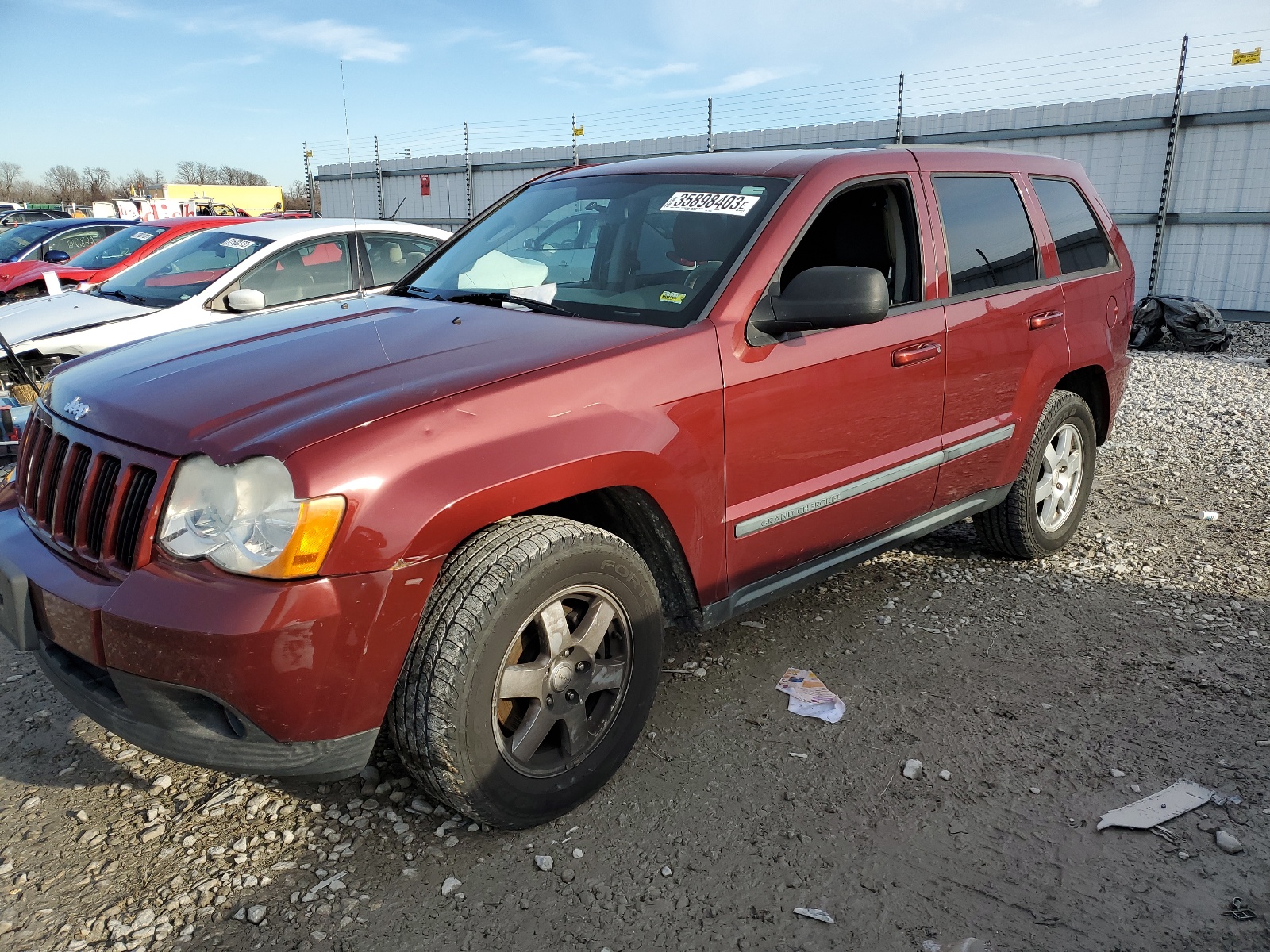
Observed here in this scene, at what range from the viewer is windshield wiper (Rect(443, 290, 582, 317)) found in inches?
120

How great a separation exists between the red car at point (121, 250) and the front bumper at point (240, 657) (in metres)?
6.42

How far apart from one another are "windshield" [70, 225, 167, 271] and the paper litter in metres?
8.00

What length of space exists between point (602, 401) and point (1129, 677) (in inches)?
90.6

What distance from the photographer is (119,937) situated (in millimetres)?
2176

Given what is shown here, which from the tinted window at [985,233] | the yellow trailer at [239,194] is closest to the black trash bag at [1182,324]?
the tinted window at [985,233]

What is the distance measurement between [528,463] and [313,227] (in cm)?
513

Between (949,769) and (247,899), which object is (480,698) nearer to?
(247,899)

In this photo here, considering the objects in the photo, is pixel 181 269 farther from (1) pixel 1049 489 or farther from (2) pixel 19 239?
(2) pixel 19 239

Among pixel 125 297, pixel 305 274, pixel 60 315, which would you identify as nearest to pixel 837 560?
pixel 305 274

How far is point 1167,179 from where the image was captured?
38.5ft

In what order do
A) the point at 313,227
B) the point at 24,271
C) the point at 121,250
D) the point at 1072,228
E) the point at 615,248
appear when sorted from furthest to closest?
the point at 24,271
the point at 121,250
the point at 313,227
the point at 1072,228
the point at 615,248

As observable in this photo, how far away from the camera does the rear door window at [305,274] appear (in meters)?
→ 6.38

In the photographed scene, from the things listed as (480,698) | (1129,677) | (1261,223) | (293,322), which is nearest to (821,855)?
(480,698)

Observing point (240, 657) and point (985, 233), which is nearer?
point (240, 657)
